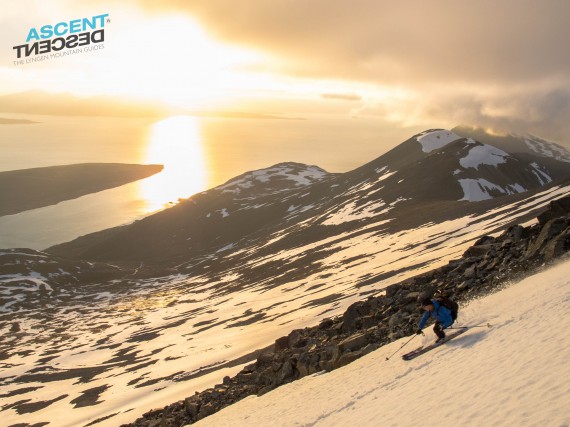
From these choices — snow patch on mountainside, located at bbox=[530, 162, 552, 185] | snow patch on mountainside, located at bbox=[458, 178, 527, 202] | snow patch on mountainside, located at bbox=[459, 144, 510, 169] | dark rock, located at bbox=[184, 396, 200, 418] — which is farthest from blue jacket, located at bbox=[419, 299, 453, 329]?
snow patch on mountainside, located at bbox=[530, 162, 552, 185]

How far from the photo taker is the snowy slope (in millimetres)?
16453

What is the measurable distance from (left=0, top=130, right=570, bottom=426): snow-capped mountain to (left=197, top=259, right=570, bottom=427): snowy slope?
21.2 metres

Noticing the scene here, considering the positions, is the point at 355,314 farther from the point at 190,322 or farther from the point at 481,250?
the point at 190,322

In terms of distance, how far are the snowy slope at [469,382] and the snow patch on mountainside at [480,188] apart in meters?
116

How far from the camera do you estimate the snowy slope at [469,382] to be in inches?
648

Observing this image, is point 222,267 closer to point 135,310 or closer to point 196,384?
point 135,310

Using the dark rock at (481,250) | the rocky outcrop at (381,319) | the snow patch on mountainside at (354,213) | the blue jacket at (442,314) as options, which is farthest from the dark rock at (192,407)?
the snow patch on mountainside at (354,213)

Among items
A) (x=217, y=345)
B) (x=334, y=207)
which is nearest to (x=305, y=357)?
(x=217, y=345)

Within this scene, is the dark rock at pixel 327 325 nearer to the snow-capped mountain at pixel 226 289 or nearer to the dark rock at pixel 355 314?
the dark rock at pixel 355 314

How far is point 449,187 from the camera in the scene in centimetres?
15050

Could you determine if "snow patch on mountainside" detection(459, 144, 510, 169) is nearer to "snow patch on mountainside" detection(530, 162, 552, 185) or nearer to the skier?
"snow patch on mountainside" detection(530, 162, 552, 185)

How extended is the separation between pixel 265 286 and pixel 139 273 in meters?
90.6

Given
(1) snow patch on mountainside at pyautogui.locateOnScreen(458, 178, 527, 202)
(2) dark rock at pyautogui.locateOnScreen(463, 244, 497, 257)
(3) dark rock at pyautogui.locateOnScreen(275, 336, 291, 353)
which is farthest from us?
(1) snow patch on mountainside at pyautogui.locateOnScreen(458, 178, 527, 202)

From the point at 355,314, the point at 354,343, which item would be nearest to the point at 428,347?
the point at 354,343
